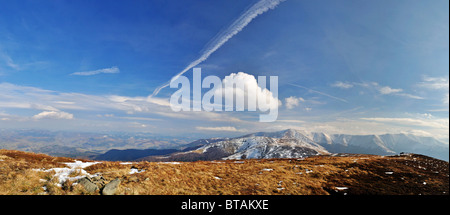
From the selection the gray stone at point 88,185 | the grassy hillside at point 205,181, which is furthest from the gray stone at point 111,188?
the gray stone at point 88,185

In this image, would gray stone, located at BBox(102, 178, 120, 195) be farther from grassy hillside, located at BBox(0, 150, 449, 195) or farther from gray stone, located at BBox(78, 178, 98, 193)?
gray stone, located at BBox(78, 178, 98, 193)

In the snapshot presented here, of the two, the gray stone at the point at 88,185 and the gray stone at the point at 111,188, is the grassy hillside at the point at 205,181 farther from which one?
the gray stone at the point at 111,188

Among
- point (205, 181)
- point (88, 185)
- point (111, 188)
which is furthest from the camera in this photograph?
point (205, 181)

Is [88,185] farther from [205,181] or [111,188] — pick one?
[205,181]

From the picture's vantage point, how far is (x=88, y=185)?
1180 centimetres

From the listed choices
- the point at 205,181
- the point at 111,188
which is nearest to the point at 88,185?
the point at 111,188

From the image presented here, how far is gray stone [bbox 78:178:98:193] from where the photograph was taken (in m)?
11.6

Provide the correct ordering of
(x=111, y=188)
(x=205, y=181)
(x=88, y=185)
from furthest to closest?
(x=205, y=181), (x=111, y=188), (x=88, y=185)

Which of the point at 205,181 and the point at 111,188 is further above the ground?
the point at 111,188

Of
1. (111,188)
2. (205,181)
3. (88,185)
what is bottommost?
(205,181)

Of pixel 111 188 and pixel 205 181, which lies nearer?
pixel 111 188

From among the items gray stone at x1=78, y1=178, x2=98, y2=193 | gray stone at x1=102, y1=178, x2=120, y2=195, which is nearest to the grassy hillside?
gray stone at x1=78, y1=178, x2=98, y2=193
